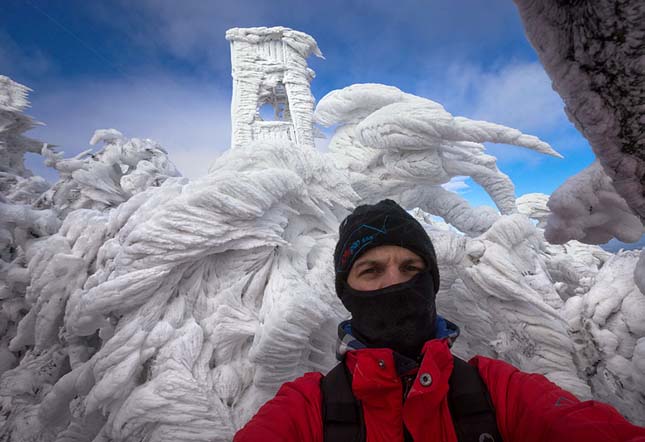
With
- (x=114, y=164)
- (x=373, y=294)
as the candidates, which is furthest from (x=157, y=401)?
(x=114, y=164)

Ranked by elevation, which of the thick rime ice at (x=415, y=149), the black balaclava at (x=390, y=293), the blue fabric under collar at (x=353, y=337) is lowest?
the blue fabric under collar at (x=353, y=337)

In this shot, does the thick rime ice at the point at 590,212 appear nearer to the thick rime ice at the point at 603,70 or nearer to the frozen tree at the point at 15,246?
the thick rime ice at the point at 603,70

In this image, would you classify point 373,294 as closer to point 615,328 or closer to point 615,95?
point 615,95

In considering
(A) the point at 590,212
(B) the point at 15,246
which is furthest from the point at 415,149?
(B) the point at 15,246

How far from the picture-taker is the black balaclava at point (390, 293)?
1.02 metres

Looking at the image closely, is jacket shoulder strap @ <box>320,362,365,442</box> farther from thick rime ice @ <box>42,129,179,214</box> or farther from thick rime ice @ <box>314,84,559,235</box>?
thick rime ice @ <box>42,129,179,214</box>

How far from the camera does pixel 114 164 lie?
3.07 m

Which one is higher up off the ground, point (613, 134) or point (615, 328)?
point (613, 134)

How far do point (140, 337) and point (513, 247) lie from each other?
8.97ft

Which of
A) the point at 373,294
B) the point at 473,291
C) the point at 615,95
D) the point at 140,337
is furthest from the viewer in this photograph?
the point at 473,291

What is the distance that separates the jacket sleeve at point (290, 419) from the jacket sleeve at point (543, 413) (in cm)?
55

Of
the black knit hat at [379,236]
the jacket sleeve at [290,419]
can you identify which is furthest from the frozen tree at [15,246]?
the black knit hat at [379,236]

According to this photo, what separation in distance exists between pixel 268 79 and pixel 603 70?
8.10 m

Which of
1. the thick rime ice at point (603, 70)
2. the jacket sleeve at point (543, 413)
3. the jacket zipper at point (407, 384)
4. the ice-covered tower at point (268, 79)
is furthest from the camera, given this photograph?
the ice-covered tower at point (268, 79)
